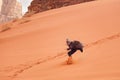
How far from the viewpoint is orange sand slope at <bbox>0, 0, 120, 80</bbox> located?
6.46m

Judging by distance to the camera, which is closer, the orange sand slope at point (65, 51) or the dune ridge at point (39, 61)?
the orange sand slope at point (65, 51)

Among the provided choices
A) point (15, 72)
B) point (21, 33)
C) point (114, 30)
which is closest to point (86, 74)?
point (15, 72)

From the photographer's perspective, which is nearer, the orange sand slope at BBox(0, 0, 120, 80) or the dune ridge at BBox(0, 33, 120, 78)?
the orange sand slope at BBox(0, 0, 120, 80)

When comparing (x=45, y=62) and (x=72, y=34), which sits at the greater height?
(x=72, y=34)

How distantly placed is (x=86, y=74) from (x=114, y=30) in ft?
14.9

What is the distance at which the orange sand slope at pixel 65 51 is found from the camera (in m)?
6.46

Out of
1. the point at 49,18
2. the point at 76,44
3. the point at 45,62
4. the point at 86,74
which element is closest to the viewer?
the point at 86,74

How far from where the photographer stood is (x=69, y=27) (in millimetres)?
12227

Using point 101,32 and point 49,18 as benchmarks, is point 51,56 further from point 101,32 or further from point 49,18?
point 49,18

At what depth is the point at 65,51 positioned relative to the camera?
914 centimetres

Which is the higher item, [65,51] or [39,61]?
[65,51]

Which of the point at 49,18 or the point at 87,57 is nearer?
the point at 87,57

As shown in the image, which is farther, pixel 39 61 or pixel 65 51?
pixel 65 51

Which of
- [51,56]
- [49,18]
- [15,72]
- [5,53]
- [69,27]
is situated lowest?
[15,72]
